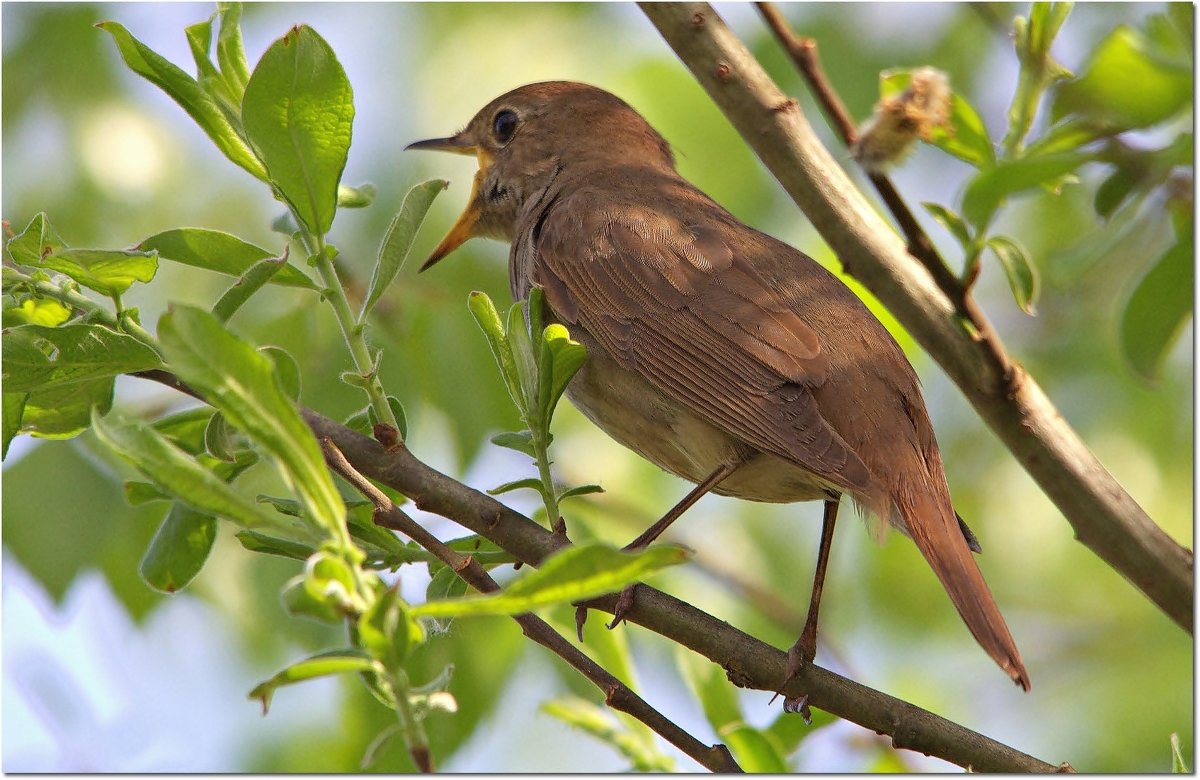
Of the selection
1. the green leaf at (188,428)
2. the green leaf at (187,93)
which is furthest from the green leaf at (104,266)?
the green leaf at (188,428)

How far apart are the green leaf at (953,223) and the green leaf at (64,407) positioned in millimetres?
1680

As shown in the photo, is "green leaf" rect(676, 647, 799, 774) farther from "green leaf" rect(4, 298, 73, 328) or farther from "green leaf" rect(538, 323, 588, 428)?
"green leaf" rect(4, 298, 73, 328)

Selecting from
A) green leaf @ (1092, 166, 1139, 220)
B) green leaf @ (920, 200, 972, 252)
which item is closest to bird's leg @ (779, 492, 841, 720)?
green leaf @ (920, 200, 972, 252)

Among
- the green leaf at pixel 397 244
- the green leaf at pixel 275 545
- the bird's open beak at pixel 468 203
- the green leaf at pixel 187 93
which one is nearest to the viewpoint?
the green leaf at pixel 275 545

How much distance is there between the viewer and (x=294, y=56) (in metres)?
2.24

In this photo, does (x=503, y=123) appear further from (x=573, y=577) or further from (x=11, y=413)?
(x=573, y=577)

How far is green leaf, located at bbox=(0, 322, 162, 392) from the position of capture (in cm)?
228

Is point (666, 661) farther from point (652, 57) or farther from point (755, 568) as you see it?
point (652, 57)

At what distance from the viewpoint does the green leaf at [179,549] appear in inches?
104

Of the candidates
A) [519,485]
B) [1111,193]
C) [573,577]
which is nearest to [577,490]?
[519,485]

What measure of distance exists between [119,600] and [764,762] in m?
2.25

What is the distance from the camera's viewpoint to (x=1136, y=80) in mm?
1748

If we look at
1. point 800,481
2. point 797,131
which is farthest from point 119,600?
point 797,131

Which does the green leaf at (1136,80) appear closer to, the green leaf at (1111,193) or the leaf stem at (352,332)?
the green leaf at (1111,193)
